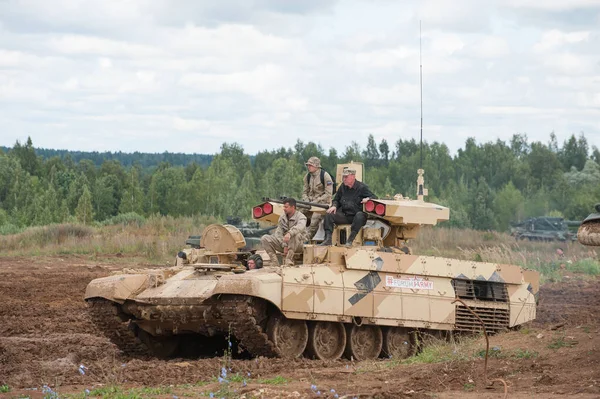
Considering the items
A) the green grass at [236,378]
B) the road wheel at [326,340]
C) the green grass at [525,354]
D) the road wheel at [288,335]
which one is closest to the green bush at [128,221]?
the road wheel at [326,340]

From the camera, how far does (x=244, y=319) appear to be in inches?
590

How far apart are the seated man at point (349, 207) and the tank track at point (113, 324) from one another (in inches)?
126

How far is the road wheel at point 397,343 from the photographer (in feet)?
57.0

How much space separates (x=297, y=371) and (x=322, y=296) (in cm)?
214

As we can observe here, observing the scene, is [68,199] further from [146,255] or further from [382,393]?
[382,393]

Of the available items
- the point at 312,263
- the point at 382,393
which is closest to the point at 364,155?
the point at 312,263

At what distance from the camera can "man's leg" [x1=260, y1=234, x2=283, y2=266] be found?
56.1 ft

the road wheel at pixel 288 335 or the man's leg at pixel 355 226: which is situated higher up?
the man's leg at pixel 355 226

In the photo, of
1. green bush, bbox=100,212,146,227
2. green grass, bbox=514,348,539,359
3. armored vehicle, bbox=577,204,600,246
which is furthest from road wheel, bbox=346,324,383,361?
green bush, bbox=100,212,146,227

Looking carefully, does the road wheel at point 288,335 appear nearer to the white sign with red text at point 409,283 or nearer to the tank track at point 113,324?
the white sign with red text at point 409,283

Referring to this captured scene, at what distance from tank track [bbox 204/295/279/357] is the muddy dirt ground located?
1.35 ft

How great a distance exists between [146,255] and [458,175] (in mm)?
45487

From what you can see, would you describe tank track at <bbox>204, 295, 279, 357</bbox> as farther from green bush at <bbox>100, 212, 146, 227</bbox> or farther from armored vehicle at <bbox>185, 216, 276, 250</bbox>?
green bush at <bbox>100, 212, 146, 227</bbox>

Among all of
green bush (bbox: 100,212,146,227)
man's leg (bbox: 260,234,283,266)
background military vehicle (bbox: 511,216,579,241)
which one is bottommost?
background military vehicle (bbox: 511,216,579,241)
